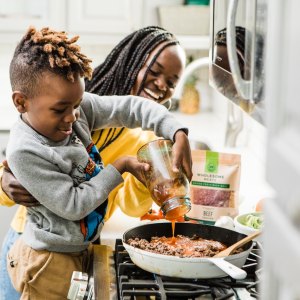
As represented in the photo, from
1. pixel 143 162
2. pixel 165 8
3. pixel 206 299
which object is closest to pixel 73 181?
pixel 143 162

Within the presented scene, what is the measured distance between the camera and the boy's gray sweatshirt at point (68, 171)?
1.46 meters

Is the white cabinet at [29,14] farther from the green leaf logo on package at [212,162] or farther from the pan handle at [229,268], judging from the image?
the pan handle at [229,268]

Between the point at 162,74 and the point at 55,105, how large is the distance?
608 mm

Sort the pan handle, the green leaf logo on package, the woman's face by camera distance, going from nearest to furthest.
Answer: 1. the pan handle
2. the green leaf logo on package
3. the woman's face

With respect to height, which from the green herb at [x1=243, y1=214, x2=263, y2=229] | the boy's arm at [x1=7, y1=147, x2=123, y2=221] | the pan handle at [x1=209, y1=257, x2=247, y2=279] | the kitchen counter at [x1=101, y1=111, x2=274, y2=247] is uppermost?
the boy's arm at [x1=7, y1=147, x2=123, y2=221]

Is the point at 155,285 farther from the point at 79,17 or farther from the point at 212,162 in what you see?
the point at 79,17

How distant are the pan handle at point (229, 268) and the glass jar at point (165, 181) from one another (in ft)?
0.50

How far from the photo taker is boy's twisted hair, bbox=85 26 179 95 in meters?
2.03

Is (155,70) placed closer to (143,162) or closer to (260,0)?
(143,162)

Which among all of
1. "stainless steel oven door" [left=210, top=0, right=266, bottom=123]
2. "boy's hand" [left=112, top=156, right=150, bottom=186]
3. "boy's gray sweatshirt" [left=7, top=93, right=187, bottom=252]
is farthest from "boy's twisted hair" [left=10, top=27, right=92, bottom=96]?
"stainless steel oven door" [left=210, top=0, right=266, bottom=123]

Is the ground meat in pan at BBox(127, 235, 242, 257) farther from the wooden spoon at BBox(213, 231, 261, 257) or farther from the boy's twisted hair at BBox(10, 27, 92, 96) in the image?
the boy's twisted hair at BBox(10, 27, 92, 96)

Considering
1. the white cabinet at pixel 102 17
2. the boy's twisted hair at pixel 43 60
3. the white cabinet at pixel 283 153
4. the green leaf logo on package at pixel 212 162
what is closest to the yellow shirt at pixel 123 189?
the green leaf logo on package at pixel 212 162

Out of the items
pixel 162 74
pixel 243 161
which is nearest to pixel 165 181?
pixel 162 74

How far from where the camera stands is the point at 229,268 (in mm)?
1312
